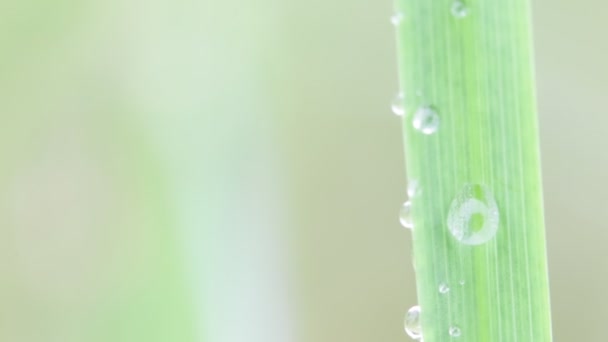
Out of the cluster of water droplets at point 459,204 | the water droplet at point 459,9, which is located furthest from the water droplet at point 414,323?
the water droplet at point 459,9

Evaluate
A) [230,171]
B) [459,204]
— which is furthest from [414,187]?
[230,171]

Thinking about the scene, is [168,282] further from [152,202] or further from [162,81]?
[162,81]

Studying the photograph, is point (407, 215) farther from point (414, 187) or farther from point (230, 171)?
point (230, 171)

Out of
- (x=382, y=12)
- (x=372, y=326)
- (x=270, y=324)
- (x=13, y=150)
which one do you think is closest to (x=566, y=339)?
(x=372, y=326)

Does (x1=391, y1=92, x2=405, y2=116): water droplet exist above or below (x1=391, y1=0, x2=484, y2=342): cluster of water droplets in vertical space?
above

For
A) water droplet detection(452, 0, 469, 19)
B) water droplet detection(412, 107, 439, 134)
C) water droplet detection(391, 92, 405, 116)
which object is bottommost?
water droplet detection(412, 107, 439, 134)

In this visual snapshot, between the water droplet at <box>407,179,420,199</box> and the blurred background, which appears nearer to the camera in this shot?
the water droplet at <box>407,179,420,199</box>

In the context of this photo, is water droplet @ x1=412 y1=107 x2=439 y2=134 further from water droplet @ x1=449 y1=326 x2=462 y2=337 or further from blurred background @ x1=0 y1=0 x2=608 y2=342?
blurred background @ x1=0 y1=0 x2=608 y2=342

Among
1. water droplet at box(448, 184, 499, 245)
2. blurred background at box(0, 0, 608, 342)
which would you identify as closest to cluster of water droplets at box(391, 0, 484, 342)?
water droplet at box(448, 184, 499, 245)
